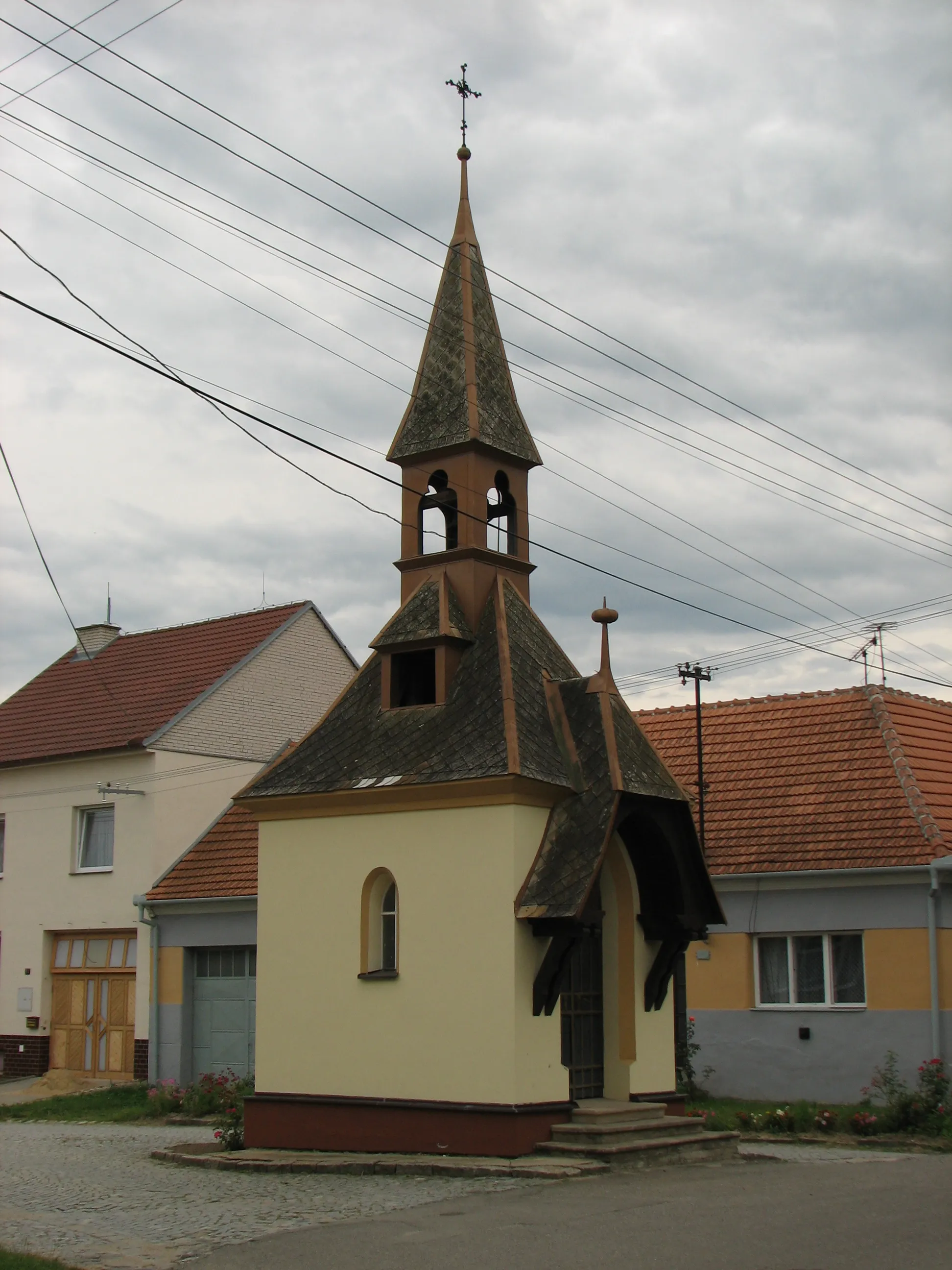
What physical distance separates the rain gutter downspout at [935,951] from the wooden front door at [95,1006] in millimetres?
14220

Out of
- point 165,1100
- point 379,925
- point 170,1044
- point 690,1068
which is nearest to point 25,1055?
point 170,1044

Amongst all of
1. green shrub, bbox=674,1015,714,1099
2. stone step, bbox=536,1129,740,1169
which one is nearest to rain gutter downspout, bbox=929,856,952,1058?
green shrub, bbox=674,1015,714,1099

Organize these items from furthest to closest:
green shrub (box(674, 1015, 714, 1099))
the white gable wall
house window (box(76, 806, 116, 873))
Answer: the white gable wall
house window (box(76, 806, 116, 873))
green shrub (box(674, 1015, 714, 1099))

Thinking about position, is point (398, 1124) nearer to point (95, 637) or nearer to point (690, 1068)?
point (690, 1068)

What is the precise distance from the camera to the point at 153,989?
25.9 metres

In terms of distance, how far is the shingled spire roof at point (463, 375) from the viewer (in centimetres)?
1820

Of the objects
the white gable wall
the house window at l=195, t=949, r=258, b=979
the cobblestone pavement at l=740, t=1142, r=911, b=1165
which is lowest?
the cobblestone pavement at l=740, t=1142, r=911, b=1165

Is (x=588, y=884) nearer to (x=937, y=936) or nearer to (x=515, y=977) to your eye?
(x=515, y=977)

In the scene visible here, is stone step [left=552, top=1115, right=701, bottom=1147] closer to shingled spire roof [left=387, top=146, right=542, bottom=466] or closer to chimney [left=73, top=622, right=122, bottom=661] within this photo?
shingled spire roof [left=387, top=146, right=542, bottom=466]

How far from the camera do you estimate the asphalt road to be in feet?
32.7

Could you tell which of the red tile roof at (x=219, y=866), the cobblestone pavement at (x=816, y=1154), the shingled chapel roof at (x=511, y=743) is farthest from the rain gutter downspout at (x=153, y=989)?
the cobblestone pavement at (x=816, y=1154)

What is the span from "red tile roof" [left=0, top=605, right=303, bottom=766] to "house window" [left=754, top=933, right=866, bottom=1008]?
40.7ft

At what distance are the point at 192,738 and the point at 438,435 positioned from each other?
39.1 ft

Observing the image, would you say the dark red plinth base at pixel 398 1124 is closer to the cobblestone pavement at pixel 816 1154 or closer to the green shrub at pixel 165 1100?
the cobblestone pavement at pixel 816 1154
